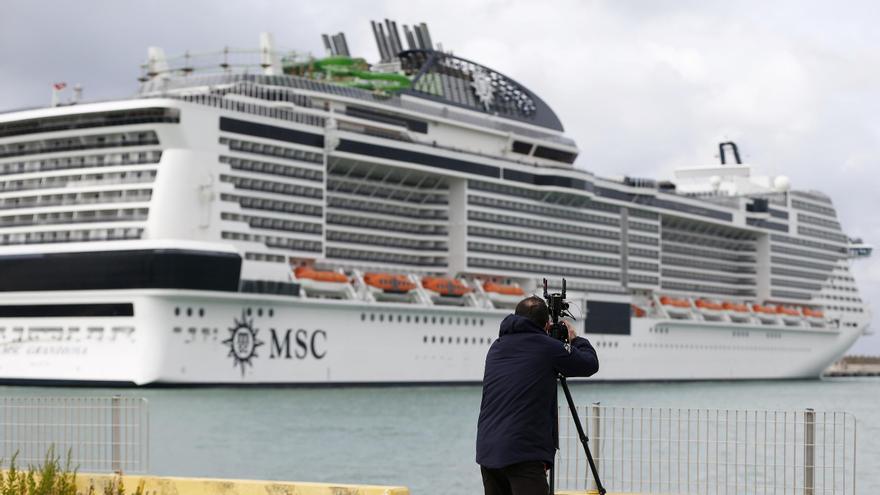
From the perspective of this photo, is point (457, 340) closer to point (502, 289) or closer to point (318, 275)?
point (502, 289)

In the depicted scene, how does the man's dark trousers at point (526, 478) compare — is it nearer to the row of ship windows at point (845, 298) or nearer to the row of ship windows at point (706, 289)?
the row of ship windows at point (706, 289)

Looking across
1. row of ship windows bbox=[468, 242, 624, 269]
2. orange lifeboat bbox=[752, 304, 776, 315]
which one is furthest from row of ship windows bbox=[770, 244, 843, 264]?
row of ship windows bbox=[468, 242, 624, 269]

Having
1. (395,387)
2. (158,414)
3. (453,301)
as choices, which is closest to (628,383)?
(453,301)

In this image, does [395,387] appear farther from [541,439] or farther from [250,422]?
[541,439]

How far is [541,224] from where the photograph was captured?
6600cm

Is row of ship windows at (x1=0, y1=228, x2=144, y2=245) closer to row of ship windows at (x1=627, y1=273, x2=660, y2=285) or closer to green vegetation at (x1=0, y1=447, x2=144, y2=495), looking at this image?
row of ship windows at (x1=627, y1=273, x2=660, y2=285)

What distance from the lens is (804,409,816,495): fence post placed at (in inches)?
381

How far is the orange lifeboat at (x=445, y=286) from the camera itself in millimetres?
55156

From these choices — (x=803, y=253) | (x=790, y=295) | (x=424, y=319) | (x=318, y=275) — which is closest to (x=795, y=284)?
(x=790, y=295)

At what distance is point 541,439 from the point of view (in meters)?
7.95

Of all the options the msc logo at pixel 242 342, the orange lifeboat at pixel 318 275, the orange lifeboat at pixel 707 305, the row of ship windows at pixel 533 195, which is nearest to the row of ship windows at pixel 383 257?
the row of ship windows at pixel 533 195

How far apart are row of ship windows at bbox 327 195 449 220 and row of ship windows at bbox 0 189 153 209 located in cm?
1125

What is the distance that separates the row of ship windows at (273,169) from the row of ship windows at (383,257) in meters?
4.16

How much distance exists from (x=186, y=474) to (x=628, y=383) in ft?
150
